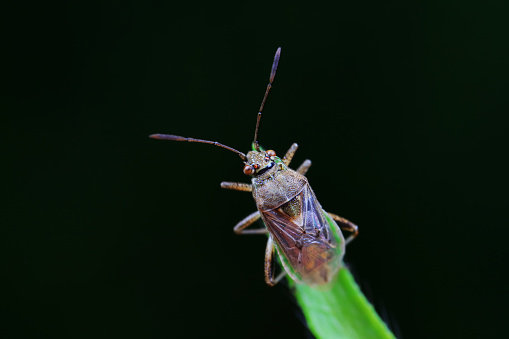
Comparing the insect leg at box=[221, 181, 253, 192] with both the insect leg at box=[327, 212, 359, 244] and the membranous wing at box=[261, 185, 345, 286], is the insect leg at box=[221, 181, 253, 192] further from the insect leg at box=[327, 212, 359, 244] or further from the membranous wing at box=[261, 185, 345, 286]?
the insect leg at box=[327, 212, 359, 244]

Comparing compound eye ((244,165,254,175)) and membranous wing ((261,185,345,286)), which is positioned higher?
compound eye ((244,165,254,175))

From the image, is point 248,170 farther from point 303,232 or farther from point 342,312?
point 342,312

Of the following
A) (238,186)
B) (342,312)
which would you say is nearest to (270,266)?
(238,186)

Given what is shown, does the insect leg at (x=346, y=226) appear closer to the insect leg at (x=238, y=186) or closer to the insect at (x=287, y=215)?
the insect at (x=287, y=215)

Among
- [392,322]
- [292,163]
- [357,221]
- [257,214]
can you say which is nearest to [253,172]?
[257,214]

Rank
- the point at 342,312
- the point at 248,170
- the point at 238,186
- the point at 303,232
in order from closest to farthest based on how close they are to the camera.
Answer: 1. the point at 342,312
2. the point at 303,232
3. the point at 248,170
4. the point at 238,186

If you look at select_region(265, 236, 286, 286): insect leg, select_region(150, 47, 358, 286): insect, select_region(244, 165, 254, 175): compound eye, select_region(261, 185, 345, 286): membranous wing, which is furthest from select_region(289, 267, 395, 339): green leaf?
select_region(244, 165, 254, 175): compound eye

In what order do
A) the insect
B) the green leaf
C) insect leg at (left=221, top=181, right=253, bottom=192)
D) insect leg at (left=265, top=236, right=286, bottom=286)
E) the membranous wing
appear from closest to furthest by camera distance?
the green leaf
the membranous wing
the insect
insect leg at (left=265, top=236, right=286, bottom=286)
insect leg at (left=221, top=181, right=253, bottom=192)

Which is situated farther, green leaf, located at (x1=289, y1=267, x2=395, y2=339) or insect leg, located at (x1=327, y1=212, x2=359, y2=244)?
insect leg, located at (x1=327, y1=212, x2=359, y2=244)

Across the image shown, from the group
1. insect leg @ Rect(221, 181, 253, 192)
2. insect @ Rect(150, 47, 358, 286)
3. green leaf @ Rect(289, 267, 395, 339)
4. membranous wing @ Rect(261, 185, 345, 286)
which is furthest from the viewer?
insect leg @ Rect(221, 181, 253, 192)
